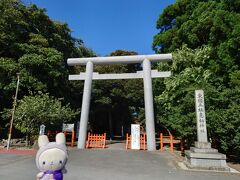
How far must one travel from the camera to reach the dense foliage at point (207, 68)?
11.5 m

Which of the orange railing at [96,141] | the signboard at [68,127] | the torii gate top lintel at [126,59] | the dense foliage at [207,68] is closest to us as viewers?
the dense foliage at [207,68]

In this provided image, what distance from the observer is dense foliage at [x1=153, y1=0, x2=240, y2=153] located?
1155cm

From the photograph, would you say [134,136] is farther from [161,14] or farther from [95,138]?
[161,14]

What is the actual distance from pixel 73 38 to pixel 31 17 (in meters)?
5.37

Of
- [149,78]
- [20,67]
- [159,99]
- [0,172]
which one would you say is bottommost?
[0,172]

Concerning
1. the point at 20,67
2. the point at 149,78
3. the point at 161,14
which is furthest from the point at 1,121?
the point at 161,14

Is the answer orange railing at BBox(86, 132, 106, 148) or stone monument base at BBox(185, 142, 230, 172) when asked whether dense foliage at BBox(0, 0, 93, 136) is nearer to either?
orange railing at BBox(86, 132, 106, 148)

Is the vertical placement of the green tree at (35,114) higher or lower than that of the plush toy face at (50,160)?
higher

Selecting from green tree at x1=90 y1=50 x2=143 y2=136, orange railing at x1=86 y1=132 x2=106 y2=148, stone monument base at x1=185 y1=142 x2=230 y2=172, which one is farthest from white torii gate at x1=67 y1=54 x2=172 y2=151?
green tree at x1=90 y1=50 x2=143 y2=136

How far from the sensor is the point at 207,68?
17469 mm

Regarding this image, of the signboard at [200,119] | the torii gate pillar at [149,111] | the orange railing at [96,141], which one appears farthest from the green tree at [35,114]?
the signboard at [200,119]

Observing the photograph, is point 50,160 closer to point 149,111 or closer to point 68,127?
point 149,111

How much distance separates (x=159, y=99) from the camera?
1753 centimetres

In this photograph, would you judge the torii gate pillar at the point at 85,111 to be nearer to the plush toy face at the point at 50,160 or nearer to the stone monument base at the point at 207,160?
the stone monument base at the point at 207,160
